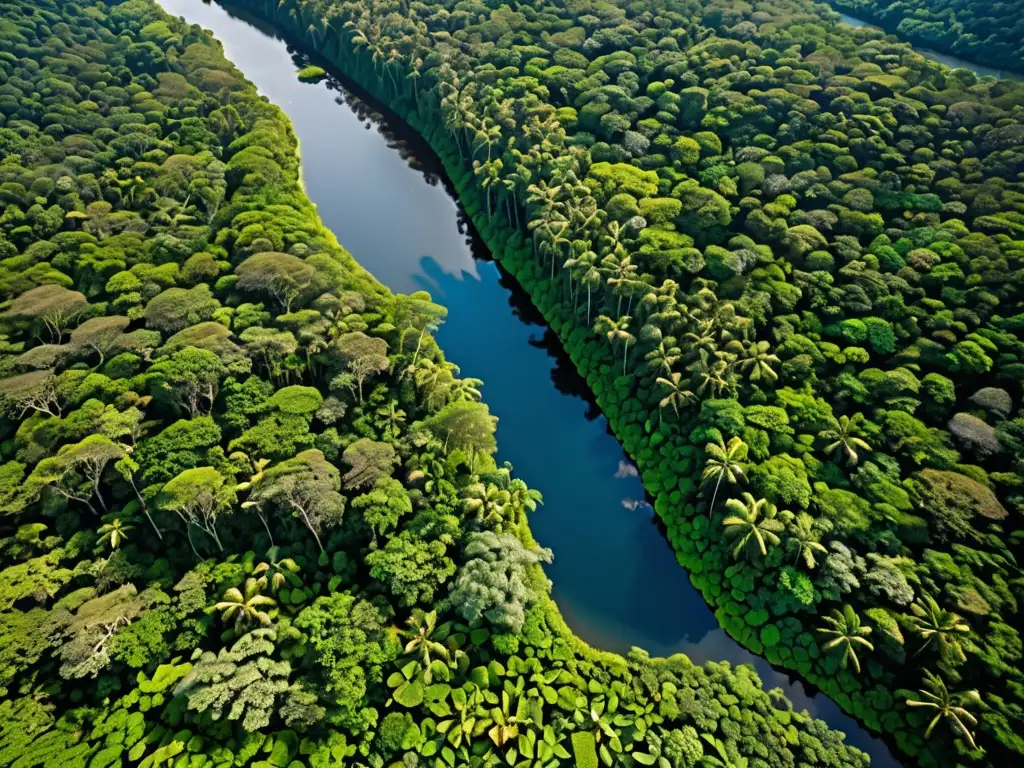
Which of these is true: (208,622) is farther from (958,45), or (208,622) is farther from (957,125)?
(958,45)

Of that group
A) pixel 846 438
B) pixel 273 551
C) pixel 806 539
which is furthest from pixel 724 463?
pixel 273 551

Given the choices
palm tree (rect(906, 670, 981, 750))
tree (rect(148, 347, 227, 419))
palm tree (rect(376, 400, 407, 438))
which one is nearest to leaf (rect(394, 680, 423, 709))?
palm tree (rect(376, 400, 407, 438))

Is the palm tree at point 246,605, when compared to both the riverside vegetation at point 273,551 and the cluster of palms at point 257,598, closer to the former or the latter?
the cluster of palms at point 257,598

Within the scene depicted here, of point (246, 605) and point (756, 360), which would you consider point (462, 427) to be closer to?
point (246, 605)

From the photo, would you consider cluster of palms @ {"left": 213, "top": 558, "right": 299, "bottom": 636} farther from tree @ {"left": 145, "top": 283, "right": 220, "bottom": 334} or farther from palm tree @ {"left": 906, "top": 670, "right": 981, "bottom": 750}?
palm tree @ {"left": 906, "top": 670, "right": 981, "bottom": 750}

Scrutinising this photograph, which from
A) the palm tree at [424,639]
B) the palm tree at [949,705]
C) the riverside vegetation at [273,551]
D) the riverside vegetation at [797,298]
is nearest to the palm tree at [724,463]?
the riverside vegetation at [797,298]

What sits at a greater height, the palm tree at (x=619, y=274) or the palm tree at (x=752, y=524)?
the palm tree at (x=619, y=274)
